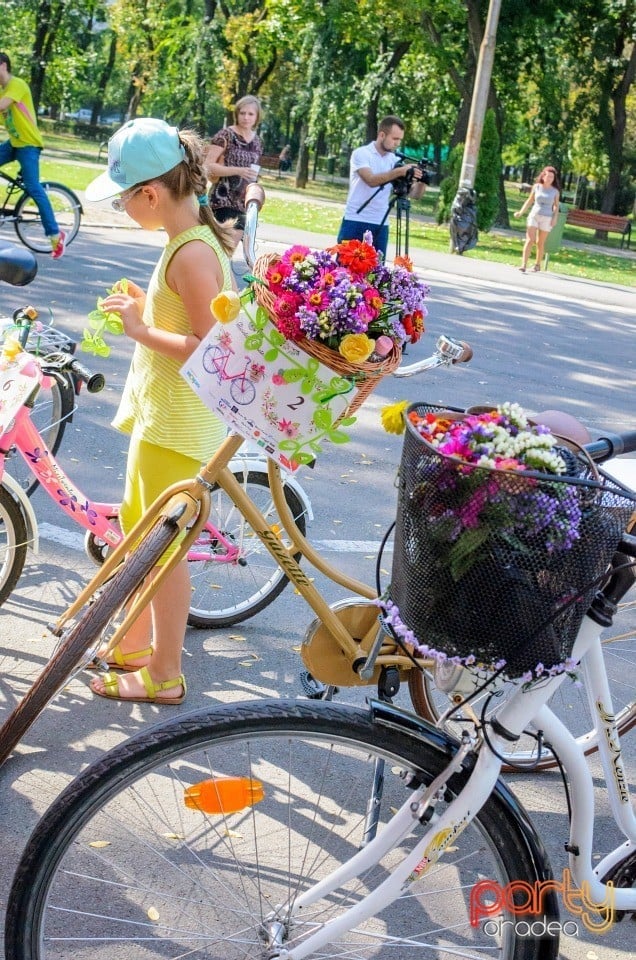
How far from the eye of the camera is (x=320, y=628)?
2.96 meters

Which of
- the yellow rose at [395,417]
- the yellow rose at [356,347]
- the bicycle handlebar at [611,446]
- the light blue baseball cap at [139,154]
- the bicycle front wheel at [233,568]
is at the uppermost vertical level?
the light blue baseball cap at [139,154]

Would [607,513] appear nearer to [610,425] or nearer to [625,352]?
[610,425]

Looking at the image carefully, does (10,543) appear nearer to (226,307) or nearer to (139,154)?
(139,154)

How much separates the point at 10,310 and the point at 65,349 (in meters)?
5.25

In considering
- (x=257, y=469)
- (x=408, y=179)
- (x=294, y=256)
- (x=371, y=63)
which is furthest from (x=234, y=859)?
(x=371, y=63)

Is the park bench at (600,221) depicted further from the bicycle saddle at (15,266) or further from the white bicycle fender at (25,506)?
the white bicycle fender at (25,506)

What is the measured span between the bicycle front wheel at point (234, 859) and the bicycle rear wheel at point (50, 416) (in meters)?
2.27

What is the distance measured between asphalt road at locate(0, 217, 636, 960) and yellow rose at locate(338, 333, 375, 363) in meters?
1.42

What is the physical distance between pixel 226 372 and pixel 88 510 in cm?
145

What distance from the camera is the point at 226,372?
2727mm

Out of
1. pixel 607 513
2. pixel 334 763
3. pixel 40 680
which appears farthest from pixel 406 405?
pixel 40 680

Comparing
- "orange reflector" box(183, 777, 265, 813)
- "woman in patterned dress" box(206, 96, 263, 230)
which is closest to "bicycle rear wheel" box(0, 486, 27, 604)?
"orange reflector" box(183, 777, 265, 813)

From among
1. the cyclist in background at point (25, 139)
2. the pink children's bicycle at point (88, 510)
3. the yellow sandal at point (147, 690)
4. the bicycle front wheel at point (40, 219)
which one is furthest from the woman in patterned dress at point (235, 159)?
the yellow sandal at point (147, 690)

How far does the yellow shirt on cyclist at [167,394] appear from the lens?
11.2ft
